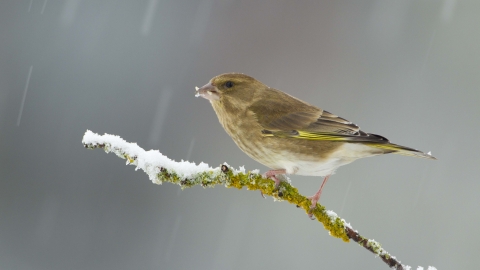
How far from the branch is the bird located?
2.51 ft

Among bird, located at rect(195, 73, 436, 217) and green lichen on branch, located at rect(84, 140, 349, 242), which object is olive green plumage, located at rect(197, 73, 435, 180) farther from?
green lichen on branch, located at rect(84, 140, 349, 242)

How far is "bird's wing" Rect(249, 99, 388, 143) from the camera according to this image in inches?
179

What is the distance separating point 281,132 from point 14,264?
9.62m

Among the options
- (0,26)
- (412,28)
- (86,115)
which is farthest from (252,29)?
(0,26)

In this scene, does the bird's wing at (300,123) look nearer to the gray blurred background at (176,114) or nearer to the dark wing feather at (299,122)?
the dark wing feather at (299,122)

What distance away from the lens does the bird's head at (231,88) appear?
475 cm

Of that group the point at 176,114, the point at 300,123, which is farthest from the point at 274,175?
the point at 176,114

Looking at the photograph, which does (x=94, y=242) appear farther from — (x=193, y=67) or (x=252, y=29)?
(x=252, y=29)

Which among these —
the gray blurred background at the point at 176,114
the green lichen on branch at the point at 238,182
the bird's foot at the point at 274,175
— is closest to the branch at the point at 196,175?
the green lichen on branch at the point at 238,182

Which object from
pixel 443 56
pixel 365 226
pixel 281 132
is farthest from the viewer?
pixel 443 56

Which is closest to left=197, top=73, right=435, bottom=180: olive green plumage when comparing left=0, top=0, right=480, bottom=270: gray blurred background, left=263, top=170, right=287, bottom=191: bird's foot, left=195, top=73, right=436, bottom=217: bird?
left=195, top=73, right=436, bottom=217: bird

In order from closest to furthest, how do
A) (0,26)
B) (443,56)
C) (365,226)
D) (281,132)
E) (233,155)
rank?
1. (281,132)
2. (365,226)
3. (233,155)
4. (443,56)
5. (0,26)

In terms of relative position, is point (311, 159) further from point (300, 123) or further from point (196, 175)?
point (196, 175)

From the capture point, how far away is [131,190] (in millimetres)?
12508
